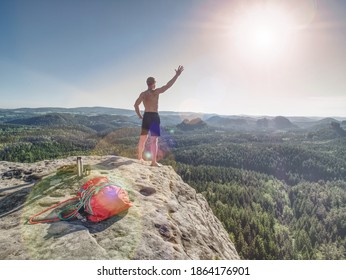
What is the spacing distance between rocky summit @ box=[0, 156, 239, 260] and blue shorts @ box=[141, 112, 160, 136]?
9.06 feet

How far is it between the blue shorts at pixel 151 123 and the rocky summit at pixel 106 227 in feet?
9.06

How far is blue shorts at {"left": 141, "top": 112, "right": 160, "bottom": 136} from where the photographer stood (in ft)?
43.0

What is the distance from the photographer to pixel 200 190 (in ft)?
465

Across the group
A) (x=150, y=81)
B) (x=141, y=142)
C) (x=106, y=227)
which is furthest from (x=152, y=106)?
(x=106, y=227)

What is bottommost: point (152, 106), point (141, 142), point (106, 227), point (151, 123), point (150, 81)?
point (106, 227)

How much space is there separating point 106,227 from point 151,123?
756 cm

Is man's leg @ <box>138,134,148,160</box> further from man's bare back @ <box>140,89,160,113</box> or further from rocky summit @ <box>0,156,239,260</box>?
rocky summit @ <box>0,156,239,260</box>

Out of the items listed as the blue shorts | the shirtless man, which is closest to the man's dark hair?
the shirtless man

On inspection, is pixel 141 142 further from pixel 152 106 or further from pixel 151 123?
pixel 152 106

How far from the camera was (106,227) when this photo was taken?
6.46 meters

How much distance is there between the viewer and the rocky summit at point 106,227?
5.64 meters

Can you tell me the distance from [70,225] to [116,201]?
137cm
